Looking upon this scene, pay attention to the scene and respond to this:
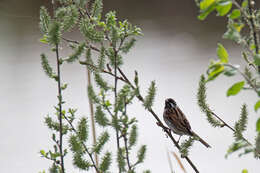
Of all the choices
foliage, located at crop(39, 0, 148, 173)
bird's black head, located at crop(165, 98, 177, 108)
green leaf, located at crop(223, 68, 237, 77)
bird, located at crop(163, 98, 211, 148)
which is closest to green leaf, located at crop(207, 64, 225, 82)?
green leaf, located at crop(223, 68, 237, 77)

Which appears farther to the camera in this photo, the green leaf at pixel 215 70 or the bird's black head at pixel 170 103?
the bird's black head at pixel 170 103

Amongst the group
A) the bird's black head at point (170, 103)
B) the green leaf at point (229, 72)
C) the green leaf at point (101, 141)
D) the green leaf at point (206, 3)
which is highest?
the green leaf at point (206, 3)

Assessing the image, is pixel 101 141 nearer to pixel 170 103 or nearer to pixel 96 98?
pixel 96 98

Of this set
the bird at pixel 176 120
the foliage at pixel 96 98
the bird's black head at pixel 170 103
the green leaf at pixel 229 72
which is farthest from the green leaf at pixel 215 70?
the bird's black head at pixel 170 103

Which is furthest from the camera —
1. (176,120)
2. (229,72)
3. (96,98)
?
(176,120)

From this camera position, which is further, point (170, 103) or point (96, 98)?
point (170, 103)

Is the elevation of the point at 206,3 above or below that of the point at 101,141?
above

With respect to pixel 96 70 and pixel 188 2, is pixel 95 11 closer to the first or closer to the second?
pixel 96 70

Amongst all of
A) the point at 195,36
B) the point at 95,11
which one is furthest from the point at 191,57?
the point at 95,11

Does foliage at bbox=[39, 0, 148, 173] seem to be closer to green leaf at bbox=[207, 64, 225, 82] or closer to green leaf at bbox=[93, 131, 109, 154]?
green leaf at bbox=[93, 131, 109, 154]

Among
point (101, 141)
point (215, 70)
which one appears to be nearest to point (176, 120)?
point (101, 141)

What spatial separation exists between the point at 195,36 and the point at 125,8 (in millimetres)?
645

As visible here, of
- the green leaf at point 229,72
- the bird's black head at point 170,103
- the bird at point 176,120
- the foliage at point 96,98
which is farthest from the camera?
the bird's black head at point 170,103

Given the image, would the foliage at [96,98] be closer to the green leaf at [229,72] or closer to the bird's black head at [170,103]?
the green leaf at [229,72]
